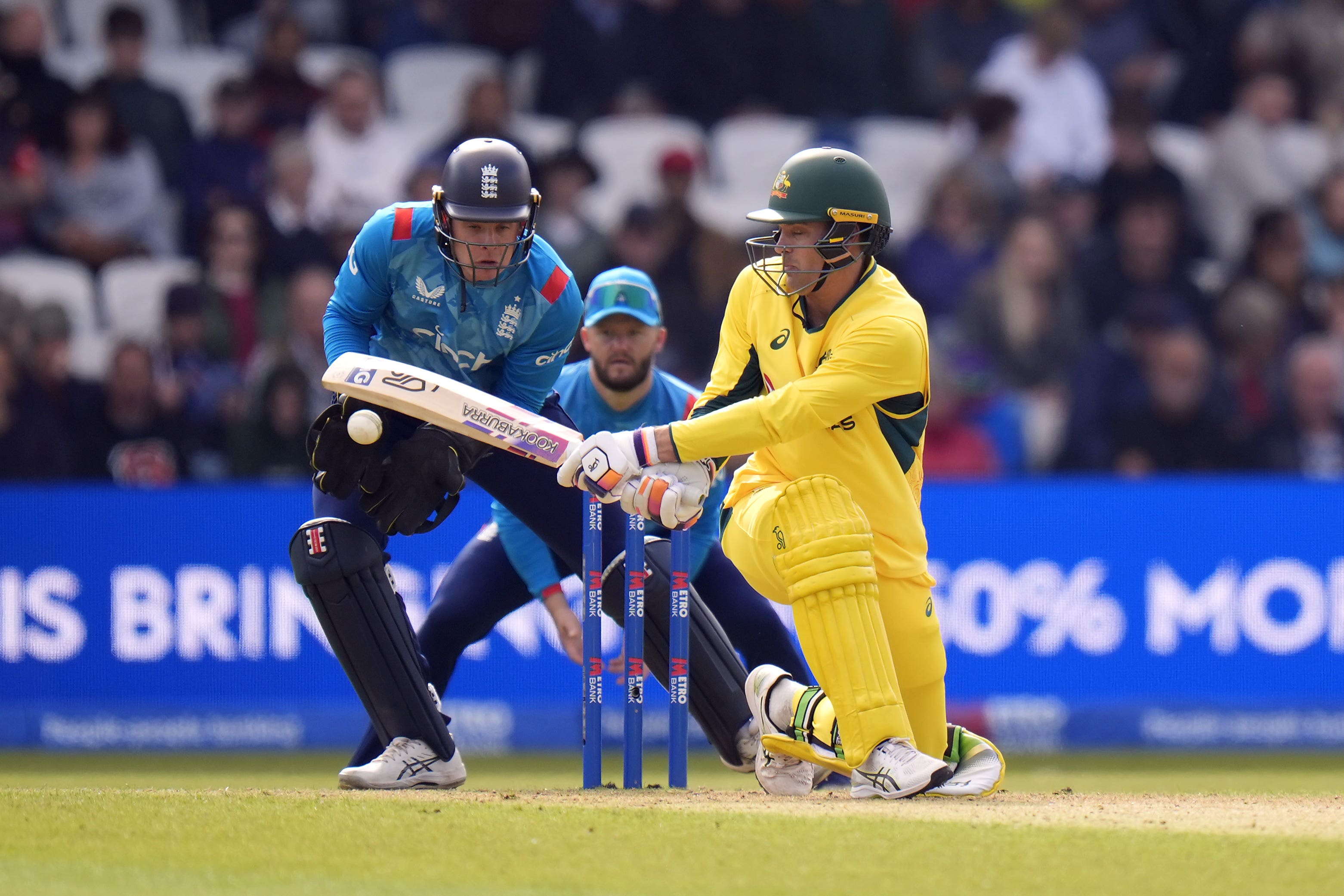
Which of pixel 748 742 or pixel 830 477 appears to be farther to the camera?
pixel 748 742

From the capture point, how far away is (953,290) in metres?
9.52

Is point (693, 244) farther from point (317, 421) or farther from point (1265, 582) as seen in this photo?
point (317, 421)

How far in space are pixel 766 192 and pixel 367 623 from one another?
240 inches

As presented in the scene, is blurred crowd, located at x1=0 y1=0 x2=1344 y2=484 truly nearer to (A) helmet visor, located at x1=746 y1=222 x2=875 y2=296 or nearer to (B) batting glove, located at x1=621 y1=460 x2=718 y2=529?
(A) helmet visor, located at x1=746 y1=222 x2=875 y2=296

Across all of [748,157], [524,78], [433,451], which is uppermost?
[524,78]

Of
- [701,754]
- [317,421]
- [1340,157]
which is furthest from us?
[1340,157]

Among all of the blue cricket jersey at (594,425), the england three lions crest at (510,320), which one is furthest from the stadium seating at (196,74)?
the england three lions crest at (510,320)

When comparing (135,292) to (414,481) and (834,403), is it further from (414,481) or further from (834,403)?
(834,403)

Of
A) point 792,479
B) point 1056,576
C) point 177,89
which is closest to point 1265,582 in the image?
point 1056,576

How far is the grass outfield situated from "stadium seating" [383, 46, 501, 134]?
6380mm

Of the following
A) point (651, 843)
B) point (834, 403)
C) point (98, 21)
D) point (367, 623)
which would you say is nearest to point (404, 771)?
point (367, 623)

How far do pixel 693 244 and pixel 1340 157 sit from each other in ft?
13.2

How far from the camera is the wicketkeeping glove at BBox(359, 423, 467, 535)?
4531mm

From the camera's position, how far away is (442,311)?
477 cm
